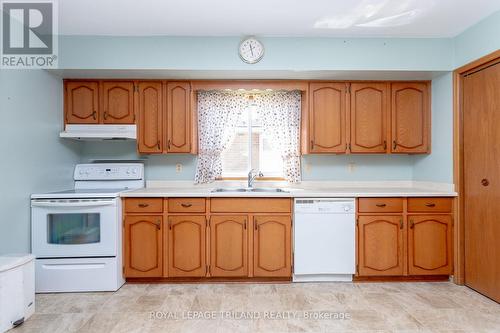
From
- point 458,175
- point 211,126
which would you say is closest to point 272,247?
point 211,126

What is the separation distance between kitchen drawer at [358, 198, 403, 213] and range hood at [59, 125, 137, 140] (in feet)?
7.95

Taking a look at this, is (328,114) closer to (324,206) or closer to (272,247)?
(324,206)

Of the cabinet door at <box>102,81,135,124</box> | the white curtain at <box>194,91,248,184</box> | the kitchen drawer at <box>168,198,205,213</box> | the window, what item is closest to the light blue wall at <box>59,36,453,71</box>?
the cabinet door at <box>102,81,135,124</box>

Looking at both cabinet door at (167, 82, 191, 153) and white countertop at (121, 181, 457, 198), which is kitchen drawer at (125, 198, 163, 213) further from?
cabinet door at (167, 82, 191, 153)

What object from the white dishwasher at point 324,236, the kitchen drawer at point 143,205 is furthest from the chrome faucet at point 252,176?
the kitchen drawer at point 143,205

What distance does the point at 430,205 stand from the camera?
2.96 metres

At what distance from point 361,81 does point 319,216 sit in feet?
5.04

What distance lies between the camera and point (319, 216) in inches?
115

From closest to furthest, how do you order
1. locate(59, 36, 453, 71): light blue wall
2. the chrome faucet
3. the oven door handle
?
the oven door handle → locate(59, 36, 453, 71): light blue wall → the chrome faucet

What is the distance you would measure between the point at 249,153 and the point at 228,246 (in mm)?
1172

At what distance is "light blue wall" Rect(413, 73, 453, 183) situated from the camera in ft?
9.98

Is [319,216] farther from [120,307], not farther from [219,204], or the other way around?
[120,307]

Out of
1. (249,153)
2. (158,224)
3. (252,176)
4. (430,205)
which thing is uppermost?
(249,153)

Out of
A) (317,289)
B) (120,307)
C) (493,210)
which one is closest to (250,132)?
(317,289)
